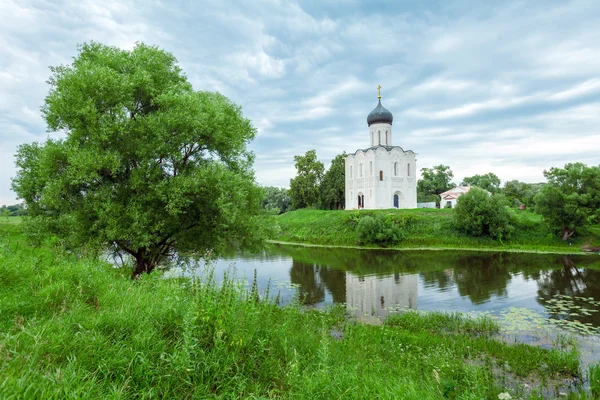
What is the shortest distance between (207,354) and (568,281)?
19.5 m

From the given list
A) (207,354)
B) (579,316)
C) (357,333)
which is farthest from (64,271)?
(579,316)

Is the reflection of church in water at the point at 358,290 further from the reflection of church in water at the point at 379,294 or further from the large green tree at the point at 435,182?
the large green tree at the point at 435,182

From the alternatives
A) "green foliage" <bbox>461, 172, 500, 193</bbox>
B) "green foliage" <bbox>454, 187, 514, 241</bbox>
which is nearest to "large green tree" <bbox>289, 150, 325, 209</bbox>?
"green foliage" <bbox>454, 187, 514, 241</bbox>

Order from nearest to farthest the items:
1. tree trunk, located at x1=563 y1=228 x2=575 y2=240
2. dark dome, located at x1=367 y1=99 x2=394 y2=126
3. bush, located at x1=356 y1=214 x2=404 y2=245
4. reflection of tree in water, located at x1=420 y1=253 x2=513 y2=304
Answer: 1. reflection of tree in water, located at x1=420 y1=253 x2=513 y2=304
2. tree trunk, located at x1=563 y1=228 x2=575 y2=240
3. bush, located at x1=356 y1=214 x2=404 y2=245
4. dark dome, located at x1=367 y1=99 x2=394 y2=126

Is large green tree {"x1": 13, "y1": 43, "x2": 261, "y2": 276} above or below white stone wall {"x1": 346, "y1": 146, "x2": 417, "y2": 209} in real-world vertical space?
below

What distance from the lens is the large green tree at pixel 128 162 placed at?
9.46 metres

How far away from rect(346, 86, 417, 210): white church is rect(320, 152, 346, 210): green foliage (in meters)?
4.75

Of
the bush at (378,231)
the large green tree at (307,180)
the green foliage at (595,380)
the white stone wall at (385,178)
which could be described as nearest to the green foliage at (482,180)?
the white stone wall at (385,178)

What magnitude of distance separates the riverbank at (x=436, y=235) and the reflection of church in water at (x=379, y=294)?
348 inches

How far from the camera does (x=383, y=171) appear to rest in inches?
1916

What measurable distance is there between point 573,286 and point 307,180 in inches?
1648

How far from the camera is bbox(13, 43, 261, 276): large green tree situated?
946 centimetres

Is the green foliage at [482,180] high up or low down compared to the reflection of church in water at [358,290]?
up

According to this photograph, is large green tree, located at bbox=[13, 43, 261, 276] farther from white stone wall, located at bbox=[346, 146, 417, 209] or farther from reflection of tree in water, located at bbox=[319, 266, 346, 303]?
white stone wall, located at bbox=[346, 146, 417, 209]
